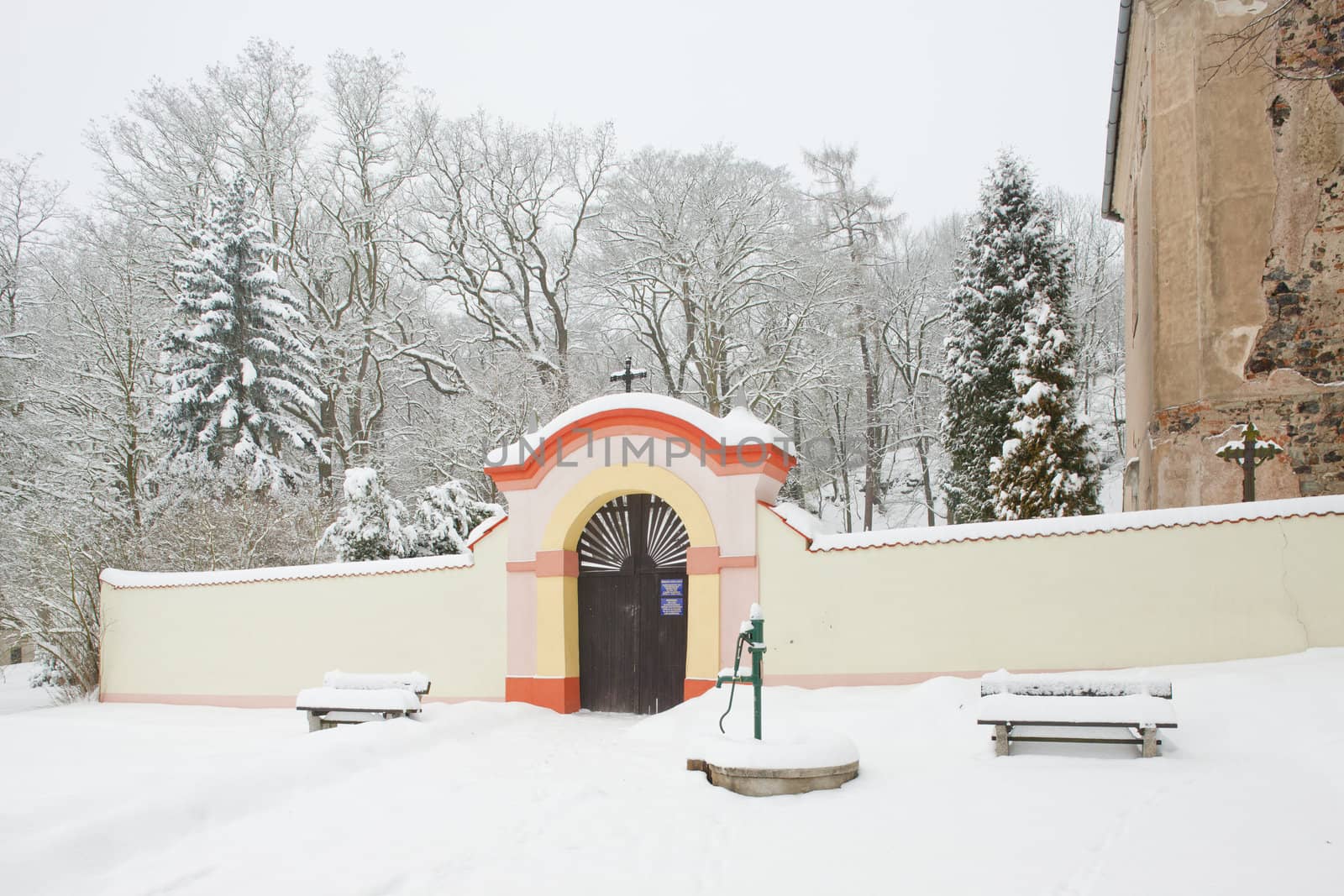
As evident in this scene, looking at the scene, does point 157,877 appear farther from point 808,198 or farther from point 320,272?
point 808,198

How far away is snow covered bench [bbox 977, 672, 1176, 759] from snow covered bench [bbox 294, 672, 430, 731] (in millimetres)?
5714

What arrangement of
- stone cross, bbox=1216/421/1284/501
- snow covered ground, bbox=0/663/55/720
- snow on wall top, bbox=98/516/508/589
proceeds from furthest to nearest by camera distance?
snow covered ground, bbox=0/663/55/720 → snow on wall top, bbox=98/516/508/589 → stone cross, bbox=1216/421/1284/501

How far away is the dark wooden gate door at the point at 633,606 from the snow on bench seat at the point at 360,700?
2.71 metres

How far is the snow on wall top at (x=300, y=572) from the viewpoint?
478 inches

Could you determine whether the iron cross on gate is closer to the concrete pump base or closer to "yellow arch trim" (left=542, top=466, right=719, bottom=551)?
"yellow arch trim" (left=542, top=466, right=719, bottom=551)

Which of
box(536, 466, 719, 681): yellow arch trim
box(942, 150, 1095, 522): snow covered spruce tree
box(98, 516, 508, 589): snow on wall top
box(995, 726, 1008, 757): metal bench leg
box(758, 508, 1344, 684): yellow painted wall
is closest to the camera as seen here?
box(995, 726, 1008, 757): metal bench leg

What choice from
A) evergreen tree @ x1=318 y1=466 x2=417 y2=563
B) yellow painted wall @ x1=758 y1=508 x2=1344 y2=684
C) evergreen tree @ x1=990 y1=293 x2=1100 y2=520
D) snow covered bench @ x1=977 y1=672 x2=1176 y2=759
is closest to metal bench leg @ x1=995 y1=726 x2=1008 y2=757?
snow covered bench @ x1=977 y1=672 x2=1176 y2=759

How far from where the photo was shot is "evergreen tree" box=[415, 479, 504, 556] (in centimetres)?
1559

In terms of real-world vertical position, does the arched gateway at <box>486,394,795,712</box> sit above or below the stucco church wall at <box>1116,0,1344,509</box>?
below

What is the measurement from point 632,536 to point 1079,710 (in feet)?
19.9

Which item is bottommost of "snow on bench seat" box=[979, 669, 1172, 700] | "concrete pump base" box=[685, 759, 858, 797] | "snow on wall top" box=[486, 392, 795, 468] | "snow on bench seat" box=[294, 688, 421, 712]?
"snow on bench seat" box=[294, 688, 421, 712]

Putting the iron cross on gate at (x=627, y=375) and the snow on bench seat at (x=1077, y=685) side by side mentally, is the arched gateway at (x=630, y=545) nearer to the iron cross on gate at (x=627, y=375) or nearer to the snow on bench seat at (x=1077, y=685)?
the iron cross on gate at (x=627, y=375)

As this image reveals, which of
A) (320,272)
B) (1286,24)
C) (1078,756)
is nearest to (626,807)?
(1078,756)

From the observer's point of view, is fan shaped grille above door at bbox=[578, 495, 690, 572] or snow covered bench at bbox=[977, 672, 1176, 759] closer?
snow covered bench at bbox=[977, 672, 1176, 759]
